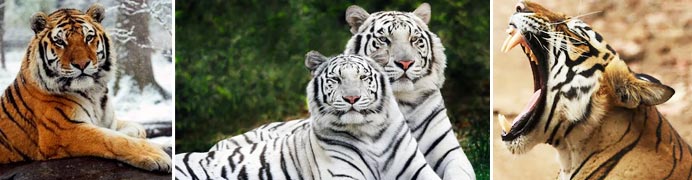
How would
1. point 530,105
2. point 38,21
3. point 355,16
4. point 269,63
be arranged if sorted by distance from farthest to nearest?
point 269,63, point 355,16, point 530,105, point 38,21

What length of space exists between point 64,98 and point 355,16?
1571 mm

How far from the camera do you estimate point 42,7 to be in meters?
5.95

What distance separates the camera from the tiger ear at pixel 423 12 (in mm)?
6301

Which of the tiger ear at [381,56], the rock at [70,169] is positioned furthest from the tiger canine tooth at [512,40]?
the rock at [70,169]

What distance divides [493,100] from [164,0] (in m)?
1.81

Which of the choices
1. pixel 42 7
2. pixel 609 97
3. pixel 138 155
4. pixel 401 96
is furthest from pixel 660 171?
pixel 42 7

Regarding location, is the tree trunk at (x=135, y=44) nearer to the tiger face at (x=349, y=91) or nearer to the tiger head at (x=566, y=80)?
the tiger face at (x=349, y=91)

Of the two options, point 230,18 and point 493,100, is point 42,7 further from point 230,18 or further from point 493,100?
point 493,100

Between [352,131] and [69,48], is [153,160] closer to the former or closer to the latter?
[69,48]

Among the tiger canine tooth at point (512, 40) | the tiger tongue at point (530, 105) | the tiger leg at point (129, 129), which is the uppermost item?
the tiger canine tooth at point (512, 40)

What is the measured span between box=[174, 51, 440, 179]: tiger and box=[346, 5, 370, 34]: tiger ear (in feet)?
0.81

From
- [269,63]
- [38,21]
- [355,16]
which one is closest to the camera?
[38,21]

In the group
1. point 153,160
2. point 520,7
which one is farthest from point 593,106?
point 153,160

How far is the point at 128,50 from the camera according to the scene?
6016 millimetres
